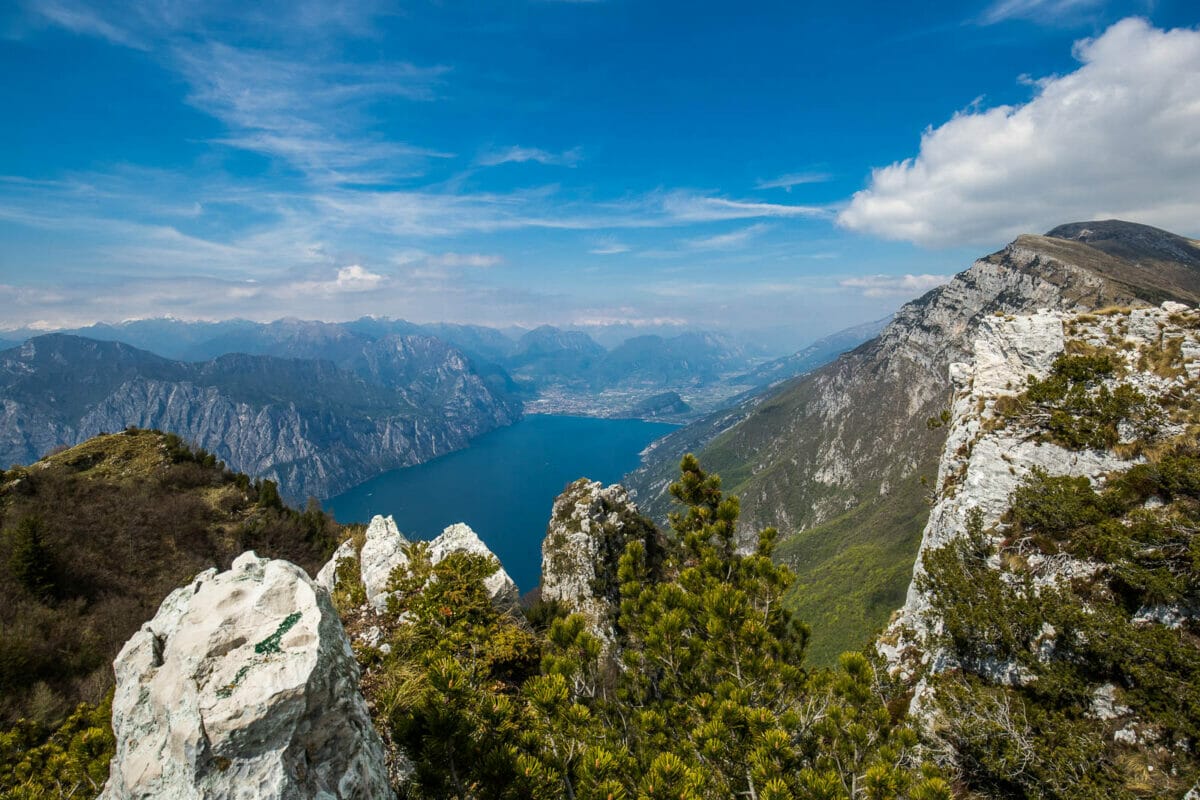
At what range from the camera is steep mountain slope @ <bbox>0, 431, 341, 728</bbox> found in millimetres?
20344

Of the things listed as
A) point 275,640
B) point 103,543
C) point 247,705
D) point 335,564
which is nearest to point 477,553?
point 335,564

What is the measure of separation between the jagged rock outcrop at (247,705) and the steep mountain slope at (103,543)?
823 inches

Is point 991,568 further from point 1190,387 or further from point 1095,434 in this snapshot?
point 1190,387

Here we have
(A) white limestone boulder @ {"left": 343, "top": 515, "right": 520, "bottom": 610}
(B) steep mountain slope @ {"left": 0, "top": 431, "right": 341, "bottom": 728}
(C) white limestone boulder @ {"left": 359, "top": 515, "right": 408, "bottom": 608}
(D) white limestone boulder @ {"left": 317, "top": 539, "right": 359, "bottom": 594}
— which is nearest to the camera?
(A) white limestone boulder @ {"left": 343, "top": 515, "right": 520, "bottom": 610}

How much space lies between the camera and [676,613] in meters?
8.37

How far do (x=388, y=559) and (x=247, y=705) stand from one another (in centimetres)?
1363

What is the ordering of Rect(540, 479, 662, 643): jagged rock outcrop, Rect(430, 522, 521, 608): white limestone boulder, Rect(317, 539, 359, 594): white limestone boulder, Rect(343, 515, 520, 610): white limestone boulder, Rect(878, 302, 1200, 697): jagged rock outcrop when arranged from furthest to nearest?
Rect(540, 479, 662, 643): jagged rock outcrop
Rect(317, 539, 359, 594): white limestone boulder
Rect(878, 302, 1200, 697): jagged rock outcrop
Rect(430, 522, 521, 608): white limestone boulder
Rect(343, 515, 520, 610): white limestone boulder

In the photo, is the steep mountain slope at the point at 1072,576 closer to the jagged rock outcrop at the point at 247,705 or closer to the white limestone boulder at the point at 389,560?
the white limestone boulder at the point at 389,560

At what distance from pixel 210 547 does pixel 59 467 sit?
1651 cm

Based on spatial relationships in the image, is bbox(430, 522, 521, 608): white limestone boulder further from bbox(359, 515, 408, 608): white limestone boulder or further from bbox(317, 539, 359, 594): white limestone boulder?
bbox(317, 539, 359, 594): white limestone boulder

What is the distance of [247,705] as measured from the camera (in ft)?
13.0

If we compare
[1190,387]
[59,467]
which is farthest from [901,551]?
[59,467]

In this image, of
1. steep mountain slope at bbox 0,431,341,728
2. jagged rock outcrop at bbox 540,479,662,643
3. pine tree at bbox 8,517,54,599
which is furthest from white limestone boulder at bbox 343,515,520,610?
pine tree at bbox 8,517,54,599

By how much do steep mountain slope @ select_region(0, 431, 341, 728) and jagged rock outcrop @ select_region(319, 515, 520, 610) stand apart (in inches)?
448
